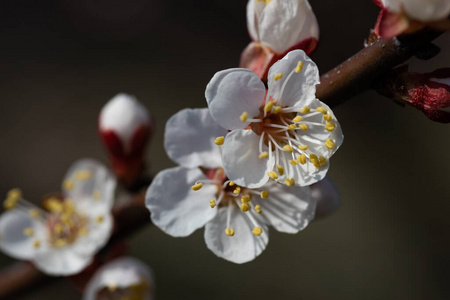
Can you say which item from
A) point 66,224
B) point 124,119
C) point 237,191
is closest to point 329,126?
point 237,191

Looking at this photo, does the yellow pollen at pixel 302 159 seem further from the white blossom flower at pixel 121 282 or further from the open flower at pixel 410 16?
the white blossom flower at pixel 121 282

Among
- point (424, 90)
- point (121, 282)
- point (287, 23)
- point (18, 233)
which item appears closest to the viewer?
point (424, 90)

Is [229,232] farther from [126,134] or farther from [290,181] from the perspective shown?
[126,134]

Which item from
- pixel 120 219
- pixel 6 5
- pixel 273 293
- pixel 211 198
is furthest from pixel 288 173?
pixel 6 5

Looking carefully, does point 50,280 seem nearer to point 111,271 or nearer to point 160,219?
point 111,271

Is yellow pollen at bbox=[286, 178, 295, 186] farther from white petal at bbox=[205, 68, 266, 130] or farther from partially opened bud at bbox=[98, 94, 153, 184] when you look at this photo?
partially opened bud at bbox=[98, 94, 153, 184]

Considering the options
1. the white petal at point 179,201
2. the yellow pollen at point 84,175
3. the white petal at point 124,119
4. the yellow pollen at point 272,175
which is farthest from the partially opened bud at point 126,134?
the yellow pollen at point 272,175
